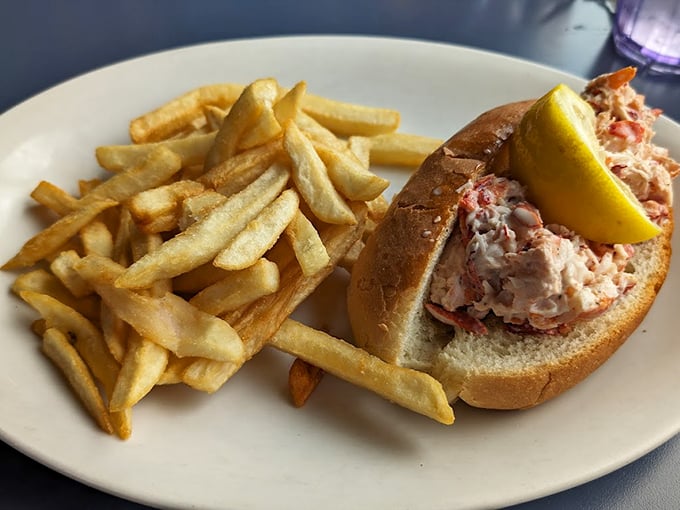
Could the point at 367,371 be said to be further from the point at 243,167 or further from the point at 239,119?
the point at 239,119

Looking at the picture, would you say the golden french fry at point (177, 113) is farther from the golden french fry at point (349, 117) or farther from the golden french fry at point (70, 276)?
the golden french fry at point (70, 276)

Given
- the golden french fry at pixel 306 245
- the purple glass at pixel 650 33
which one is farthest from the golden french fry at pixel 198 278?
the purple glass at pixel 650 33

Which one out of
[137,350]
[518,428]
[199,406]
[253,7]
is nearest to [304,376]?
[199,406]

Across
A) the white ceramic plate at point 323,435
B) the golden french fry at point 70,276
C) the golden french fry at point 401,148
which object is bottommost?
the white ceramic plate at point 323,435

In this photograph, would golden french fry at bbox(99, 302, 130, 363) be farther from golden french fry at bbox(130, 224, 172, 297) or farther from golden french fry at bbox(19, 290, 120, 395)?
golden french fry at bbox(130, 224, 172, 297)

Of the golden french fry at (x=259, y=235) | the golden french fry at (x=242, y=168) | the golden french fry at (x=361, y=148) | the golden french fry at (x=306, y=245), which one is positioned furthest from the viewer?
the golden french fry at (x=361, y=148)

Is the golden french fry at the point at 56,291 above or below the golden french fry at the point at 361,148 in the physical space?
below

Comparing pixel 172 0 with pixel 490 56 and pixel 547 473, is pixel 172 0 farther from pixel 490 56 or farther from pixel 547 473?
pixel 547 473
